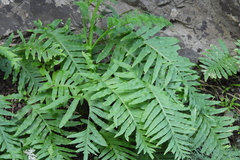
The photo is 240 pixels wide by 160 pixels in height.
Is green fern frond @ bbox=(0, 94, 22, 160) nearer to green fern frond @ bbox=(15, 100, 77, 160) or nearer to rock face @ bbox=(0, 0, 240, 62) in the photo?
green fern frond @ bbox=(15, 100, 77, 160)

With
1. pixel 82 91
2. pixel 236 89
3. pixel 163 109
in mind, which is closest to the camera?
pixel 163 109

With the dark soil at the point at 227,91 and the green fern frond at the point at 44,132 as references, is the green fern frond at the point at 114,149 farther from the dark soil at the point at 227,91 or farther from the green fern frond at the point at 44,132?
the dark soil at the point at 227,91

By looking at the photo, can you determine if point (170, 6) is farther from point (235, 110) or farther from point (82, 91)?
point (82, 91)

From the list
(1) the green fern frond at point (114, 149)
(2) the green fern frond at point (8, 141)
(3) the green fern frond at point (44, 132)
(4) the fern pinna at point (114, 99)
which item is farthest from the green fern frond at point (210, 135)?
(2) the green fern frond at point (8, 141)

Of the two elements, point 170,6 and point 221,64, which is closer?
point 221,64

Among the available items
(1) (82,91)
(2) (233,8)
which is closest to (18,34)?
(1) (82,91)

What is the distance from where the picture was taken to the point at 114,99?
2.70 metres

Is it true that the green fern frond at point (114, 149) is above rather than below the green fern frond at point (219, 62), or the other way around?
below

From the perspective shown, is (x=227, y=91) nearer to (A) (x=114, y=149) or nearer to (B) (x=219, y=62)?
(B) (x=219, y=62)

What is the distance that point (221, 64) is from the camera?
346 centimetres

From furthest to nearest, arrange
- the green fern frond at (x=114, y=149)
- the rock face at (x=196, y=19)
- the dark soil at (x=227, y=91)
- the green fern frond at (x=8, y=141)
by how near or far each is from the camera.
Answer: the rock face at (x=196, y=19), the dark soil at (x=227, y=91), the green fern frond at (x=114, y=149), the green fern frond at (x=8, y=141)

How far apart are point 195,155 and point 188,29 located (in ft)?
5.66

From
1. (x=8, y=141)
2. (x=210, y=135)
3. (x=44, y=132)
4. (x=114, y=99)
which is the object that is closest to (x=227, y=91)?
(x=210, y=135)

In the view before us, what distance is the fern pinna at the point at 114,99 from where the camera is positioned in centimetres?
265
